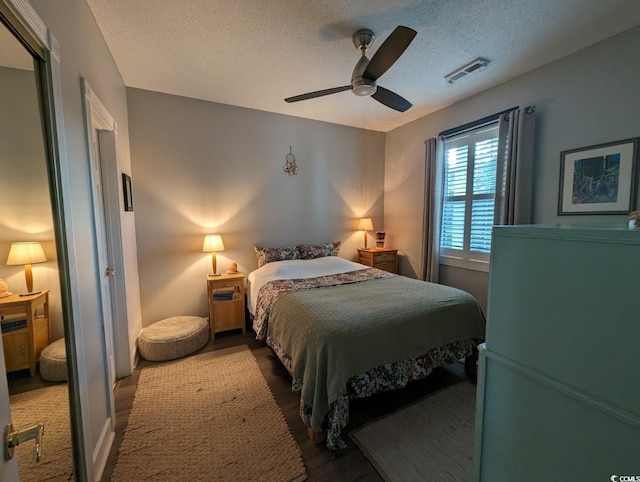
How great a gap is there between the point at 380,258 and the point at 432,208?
108cm

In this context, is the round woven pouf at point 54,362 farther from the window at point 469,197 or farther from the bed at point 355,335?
the window at point 469,197

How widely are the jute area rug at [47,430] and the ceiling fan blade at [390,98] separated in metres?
2.53

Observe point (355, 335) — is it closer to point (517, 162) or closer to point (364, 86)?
point (364, 86)

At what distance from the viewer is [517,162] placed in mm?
2533

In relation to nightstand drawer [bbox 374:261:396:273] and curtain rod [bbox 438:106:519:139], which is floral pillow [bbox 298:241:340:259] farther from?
curtain rod [bbox 438:106:519:139]

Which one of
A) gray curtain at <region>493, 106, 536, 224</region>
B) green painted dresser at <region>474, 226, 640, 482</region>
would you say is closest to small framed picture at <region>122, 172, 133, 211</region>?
green painted dresser at <region>474, 226, 640, 482</region>

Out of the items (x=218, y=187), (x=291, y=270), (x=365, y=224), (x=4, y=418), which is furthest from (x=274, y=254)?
(x=4, y=418)

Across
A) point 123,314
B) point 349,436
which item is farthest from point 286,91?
point 349,436

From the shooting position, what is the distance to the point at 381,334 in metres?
1.69

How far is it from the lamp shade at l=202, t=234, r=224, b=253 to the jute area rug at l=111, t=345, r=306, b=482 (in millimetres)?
1244

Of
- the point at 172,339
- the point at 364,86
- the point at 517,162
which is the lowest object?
the point at 172,339

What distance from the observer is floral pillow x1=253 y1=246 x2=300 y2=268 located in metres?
3.32

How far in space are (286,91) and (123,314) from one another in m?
2.78

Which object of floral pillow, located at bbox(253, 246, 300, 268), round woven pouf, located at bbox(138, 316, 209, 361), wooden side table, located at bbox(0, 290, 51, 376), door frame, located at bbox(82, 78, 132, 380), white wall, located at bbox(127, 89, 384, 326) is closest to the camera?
wooden side table, located at bbox(0, 290, 51, 376)
